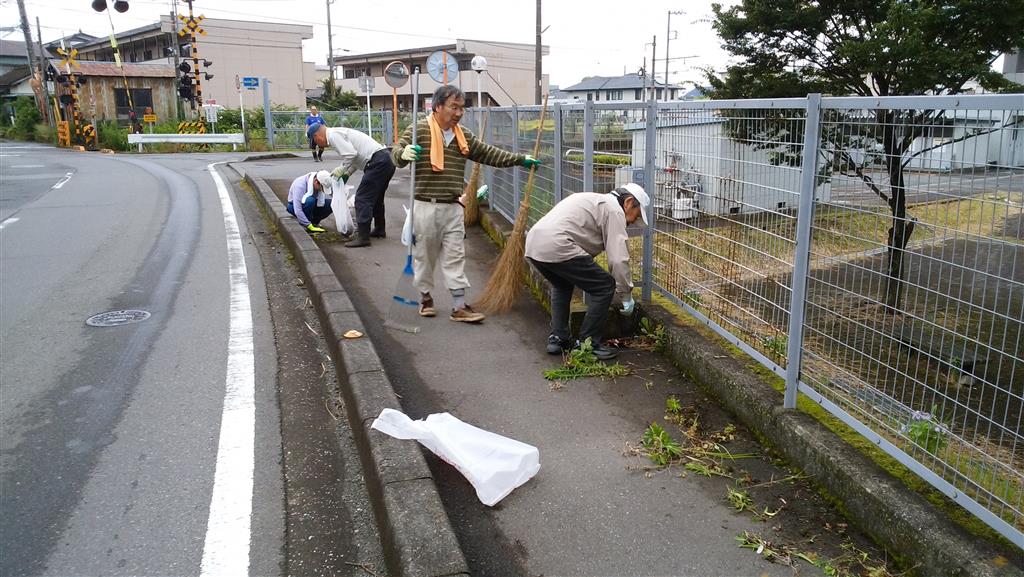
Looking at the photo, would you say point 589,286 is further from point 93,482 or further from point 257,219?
point 257,219

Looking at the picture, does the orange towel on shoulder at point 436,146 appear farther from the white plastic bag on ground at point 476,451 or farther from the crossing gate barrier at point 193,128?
the crossing gate barrier at point 193,128

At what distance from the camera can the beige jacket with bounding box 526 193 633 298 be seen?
450 centimetres

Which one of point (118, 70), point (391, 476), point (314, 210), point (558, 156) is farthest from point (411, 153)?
point (118, 70)

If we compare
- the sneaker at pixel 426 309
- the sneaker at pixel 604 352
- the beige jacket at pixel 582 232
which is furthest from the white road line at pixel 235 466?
the sneaker at pixel 604 352

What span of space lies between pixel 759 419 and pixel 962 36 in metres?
4.69

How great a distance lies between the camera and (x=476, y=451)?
3363 mm

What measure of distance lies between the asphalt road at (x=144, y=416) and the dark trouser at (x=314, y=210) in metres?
0.84

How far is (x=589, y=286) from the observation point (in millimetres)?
4703

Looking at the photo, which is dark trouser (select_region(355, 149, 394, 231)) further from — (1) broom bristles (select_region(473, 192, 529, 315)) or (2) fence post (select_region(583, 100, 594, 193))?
(2) fence post (select_region(583, 100, 594, 193))

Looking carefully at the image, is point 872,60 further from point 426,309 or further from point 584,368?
point 426,309

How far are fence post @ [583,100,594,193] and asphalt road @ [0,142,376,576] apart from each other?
257 centimetres

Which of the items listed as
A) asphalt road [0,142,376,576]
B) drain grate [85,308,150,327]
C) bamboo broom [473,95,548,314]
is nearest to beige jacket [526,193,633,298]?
bamboo broom [473,95,548,314]

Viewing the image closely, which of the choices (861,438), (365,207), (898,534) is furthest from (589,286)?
(365,207)

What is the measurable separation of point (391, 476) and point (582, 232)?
2191 millimetres
